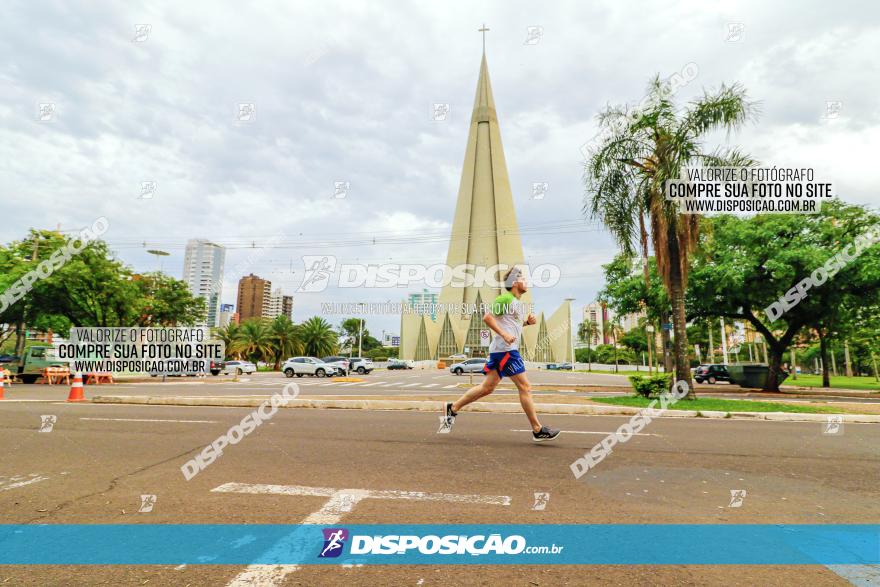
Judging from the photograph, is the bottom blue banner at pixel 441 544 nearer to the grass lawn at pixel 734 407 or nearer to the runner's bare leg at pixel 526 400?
the runner's bare leg at pixel 526 400

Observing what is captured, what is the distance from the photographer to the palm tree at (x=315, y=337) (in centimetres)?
5672

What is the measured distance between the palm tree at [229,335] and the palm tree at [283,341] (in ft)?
13.4

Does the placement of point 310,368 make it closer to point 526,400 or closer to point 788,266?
point 788,266

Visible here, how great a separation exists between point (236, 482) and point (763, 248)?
71.8ft

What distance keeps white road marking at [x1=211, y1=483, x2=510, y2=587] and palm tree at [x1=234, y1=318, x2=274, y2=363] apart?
51.9 metres

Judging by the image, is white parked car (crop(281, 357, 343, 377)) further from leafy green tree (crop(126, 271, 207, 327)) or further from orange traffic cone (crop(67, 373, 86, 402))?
orange traffic cone (crop(67, 373, 86, 402))

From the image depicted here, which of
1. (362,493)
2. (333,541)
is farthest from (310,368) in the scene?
(333,541)

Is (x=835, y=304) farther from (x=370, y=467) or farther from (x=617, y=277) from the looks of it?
(x=370, y=467)

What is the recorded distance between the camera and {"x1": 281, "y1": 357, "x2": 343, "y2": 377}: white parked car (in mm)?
34750

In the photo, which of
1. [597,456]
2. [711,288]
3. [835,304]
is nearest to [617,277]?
[711,288]

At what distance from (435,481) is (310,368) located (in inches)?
1294

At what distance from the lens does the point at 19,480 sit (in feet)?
13.3

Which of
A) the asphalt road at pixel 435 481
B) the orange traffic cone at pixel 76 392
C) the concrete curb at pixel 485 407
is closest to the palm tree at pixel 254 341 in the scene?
the orange traffic cone at pixel 76 392

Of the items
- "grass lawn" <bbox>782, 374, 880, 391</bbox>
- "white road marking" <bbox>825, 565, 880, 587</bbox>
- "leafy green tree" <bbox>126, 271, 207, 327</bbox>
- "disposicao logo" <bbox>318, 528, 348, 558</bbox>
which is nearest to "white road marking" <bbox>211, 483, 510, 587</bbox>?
"disposicao logo" <bbox>318, 528, 348, 558</bbox>
